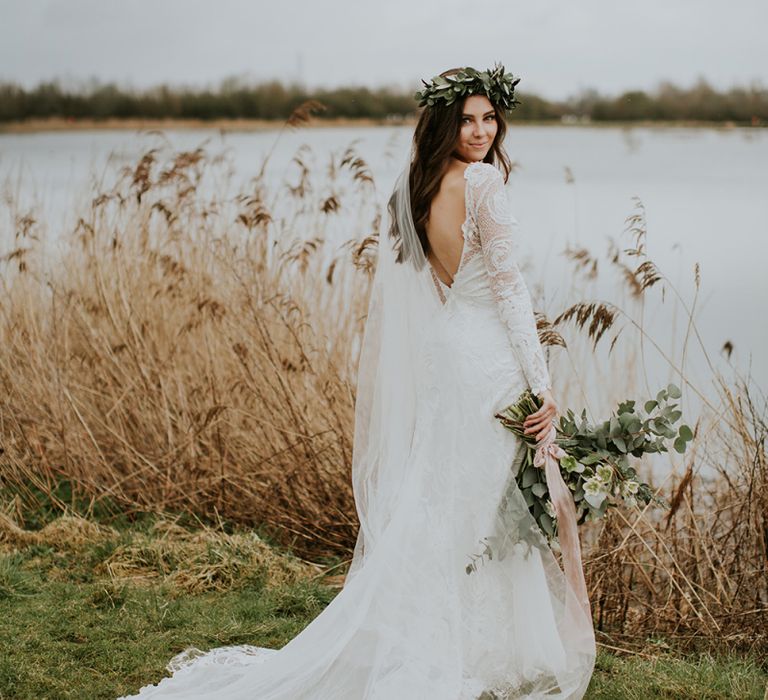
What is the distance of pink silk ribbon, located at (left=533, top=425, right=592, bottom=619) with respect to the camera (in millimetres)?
3074

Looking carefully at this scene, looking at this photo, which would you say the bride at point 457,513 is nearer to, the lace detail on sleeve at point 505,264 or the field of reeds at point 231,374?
the lace detail on sleeve at point 505,264

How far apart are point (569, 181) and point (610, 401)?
1229 mm

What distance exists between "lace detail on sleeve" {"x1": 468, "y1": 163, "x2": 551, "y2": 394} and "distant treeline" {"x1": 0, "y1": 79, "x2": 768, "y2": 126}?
357cm

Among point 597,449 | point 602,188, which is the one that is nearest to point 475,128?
point 597,449

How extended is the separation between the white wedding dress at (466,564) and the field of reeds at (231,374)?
1.27 metres

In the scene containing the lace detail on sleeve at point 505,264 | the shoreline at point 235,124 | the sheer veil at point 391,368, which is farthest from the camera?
the shoreline at point 235,124

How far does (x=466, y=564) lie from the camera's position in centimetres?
319

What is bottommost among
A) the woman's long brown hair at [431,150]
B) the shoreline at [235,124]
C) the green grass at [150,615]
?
the green grass at [150,615]

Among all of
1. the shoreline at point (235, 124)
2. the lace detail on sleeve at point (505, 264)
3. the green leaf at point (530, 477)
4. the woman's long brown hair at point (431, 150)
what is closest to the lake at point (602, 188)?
the shoreline at point (235, 124)

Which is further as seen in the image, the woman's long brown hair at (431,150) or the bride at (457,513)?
the woman's long brown hair at (431,150)

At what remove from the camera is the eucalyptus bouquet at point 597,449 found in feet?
10.1

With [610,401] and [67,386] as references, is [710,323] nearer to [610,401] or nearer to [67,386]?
[610,401]

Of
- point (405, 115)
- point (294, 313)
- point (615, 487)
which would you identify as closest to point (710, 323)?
point (405, 115)

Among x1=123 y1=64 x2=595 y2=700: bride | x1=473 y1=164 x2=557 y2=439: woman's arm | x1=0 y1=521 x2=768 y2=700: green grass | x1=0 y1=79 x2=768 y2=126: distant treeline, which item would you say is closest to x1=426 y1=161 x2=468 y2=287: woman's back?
x1=123 y1=64 x2=595 y2=700: bride
